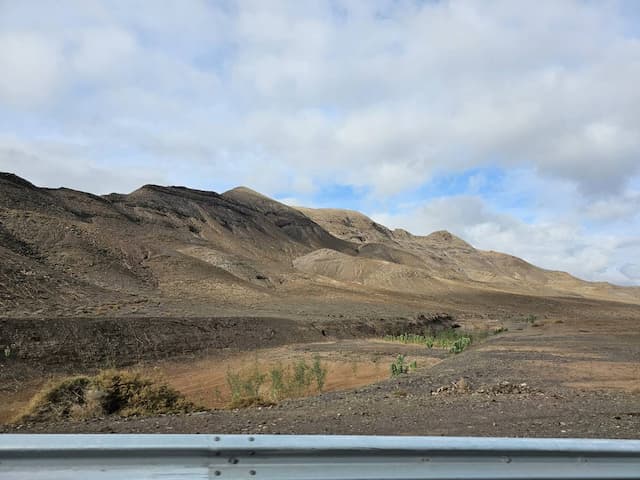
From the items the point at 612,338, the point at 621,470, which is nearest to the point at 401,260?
the point at 612,338

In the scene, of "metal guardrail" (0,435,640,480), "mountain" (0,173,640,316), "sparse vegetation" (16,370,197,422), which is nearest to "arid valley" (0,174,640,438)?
"sparse vegetation" (16,370,197,422)

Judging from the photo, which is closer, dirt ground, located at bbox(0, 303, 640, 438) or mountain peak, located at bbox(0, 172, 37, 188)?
dirt ground, located at bbox(0, 303, 640, 438)

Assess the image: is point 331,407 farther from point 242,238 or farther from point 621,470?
point 242,238

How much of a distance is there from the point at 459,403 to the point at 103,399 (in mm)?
7673

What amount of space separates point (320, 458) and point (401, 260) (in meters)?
142

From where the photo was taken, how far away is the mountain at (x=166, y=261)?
4212cm

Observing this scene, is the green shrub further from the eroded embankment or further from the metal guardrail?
the metal guardrail

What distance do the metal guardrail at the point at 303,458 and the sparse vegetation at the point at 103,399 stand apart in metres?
10.4

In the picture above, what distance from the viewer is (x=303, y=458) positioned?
2.45m

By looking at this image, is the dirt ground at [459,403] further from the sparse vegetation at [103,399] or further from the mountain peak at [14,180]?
the mountain peak at [14,180]

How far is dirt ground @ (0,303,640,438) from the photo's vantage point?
8914mm

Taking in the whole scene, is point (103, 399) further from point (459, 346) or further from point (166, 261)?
point (166, 261)

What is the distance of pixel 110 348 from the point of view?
1049 inches

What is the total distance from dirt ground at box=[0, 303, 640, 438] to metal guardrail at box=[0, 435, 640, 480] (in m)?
5.97
